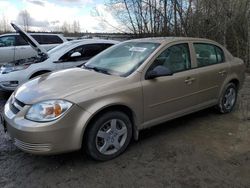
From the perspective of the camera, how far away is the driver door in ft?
13.4

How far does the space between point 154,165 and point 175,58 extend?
5.75 feet

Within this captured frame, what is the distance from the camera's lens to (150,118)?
4.16 metres

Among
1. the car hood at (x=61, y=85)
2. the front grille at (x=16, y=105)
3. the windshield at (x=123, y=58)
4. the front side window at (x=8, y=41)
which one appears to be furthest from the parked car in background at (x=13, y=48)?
the front grille at (x=16, y=105)

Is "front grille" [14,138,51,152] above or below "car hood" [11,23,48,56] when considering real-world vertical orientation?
below

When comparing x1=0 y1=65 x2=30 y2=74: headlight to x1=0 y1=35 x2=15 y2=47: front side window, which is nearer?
x1=0 y1=65 x2=30 y2=74: headlight

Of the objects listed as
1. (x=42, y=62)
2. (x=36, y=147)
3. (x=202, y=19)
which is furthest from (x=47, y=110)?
(x=202, y=19)

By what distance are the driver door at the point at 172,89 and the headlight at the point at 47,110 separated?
1.17m

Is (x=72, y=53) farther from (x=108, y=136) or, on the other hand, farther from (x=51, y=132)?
(x=51, y=132)

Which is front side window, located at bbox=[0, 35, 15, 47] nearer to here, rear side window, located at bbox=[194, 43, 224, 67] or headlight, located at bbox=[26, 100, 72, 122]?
rear side window, located at bbox=[194, 43, 224, 67]

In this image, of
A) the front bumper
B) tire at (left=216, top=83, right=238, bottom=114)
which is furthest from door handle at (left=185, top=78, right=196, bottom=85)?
the front bumper

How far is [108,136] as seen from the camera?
3729 mm

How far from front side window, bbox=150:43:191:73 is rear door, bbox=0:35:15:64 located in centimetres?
923

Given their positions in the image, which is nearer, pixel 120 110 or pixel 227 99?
A: pixel 120 110

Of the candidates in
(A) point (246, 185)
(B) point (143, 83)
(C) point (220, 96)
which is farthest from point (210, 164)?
(C) point (220, 96)
